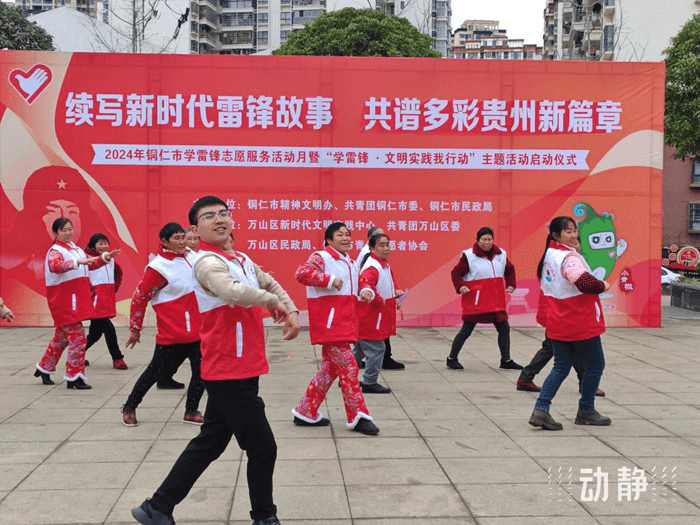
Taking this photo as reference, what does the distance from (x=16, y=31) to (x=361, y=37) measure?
14.7 metres

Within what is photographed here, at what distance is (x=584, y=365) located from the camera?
5547 millimetres

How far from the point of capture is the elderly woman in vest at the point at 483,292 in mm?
8211

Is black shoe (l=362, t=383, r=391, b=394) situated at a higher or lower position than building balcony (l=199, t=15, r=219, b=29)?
lower

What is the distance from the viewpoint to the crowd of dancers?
346 cm

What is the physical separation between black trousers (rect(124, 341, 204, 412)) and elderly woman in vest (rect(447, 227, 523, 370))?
342 cm

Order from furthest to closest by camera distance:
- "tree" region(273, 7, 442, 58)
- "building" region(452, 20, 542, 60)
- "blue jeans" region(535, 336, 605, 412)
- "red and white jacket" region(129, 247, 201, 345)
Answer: "building" region(452, 20, 542, 60) → "tree" region(273, 7, 442, 58) → "red and white jacket" region(129, 247, 201, 345) → "blue jeans" region(535, 336, 605, 412)

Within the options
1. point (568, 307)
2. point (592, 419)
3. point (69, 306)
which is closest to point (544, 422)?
point (592, 419)

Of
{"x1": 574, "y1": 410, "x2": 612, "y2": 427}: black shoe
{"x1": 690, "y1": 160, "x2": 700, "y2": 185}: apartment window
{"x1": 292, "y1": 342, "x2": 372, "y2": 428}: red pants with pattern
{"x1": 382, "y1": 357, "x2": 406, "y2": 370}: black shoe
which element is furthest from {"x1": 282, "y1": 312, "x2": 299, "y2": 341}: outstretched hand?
{"x1": 690, "y1": 160, "x2": 700, "y2": 185}: apartment window

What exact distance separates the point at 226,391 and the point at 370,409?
9.63 feet

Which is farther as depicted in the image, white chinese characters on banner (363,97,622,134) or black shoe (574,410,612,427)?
white chinese characters on banner (363,97,622,134)

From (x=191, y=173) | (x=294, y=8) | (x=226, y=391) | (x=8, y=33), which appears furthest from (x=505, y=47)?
(x=226, y=391)

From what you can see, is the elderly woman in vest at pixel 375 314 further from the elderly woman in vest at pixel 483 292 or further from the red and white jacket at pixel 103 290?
the red and white jacket at pixel 103 290

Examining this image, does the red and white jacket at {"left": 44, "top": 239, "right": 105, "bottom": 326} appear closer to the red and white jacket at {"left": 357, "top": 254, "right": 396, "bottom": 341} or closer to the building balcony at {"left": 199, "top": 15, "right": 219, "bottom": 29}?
the red and white jacket at {"left": 357, "top": 254, "right": 396, "bottom": 341}

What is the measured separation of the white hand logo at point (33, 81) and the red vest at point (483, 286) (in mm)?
7260
